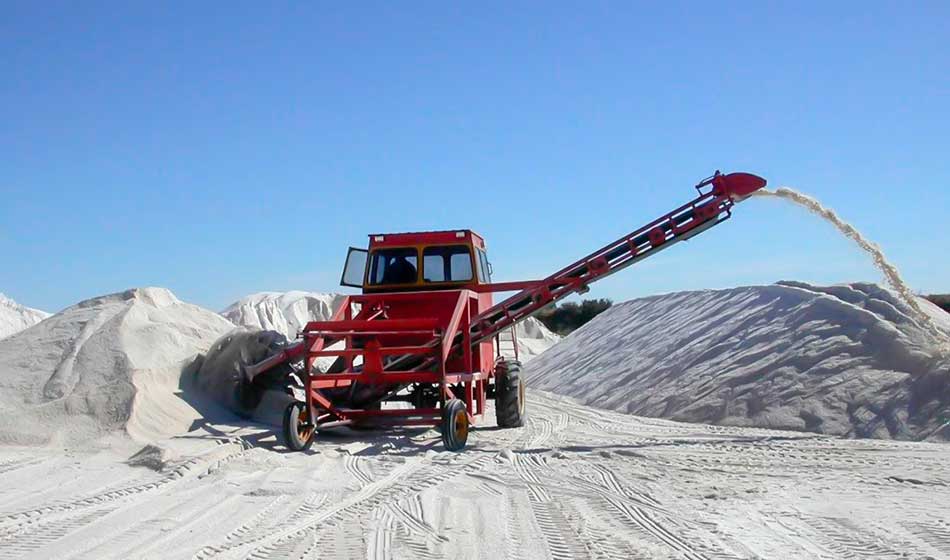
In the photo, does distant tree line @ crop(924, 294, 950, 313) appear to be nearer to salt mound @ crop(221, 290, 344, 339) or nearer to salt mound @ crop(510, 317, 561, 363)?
salt mound @ crop(510, 317, 561, 363)

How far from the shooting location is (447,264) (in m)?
14.6

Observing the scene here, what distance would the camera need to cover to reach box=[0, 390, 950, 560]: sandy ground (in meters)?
5.97

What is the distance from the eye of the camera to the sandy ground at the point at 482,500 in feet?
19.6

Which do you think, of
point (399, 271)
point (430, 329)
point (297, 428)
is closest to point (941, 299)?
point (399, 271)

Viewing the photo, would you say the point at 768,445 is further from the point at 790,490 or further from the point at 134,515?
the point at 134,515

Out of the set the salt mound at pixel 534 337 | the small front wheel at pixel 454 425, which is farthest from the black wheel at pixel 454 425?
the salt mound at pixel 534 337

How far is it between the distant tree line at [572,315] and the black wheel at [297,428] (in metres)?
50.4

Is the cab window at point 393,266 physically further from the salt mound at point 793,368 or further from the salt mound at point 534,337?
the salt mound at point 534,337

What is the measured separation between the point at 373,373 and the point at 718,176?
5.76 meters

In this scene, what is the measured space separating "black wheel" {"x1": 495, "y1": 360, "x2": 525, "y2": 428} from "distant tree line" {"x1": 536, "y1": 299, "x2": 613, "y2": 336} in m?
47.1

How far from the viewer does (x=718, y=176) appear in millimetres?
13492

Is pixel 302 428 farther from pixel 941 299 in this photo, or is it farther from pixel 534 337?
pixel 534 337

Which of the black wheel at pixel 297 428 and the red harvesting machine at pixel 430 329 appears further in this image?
the red harvesting machine at pixel 430 329

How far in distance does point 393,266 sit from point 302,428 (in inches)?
161
